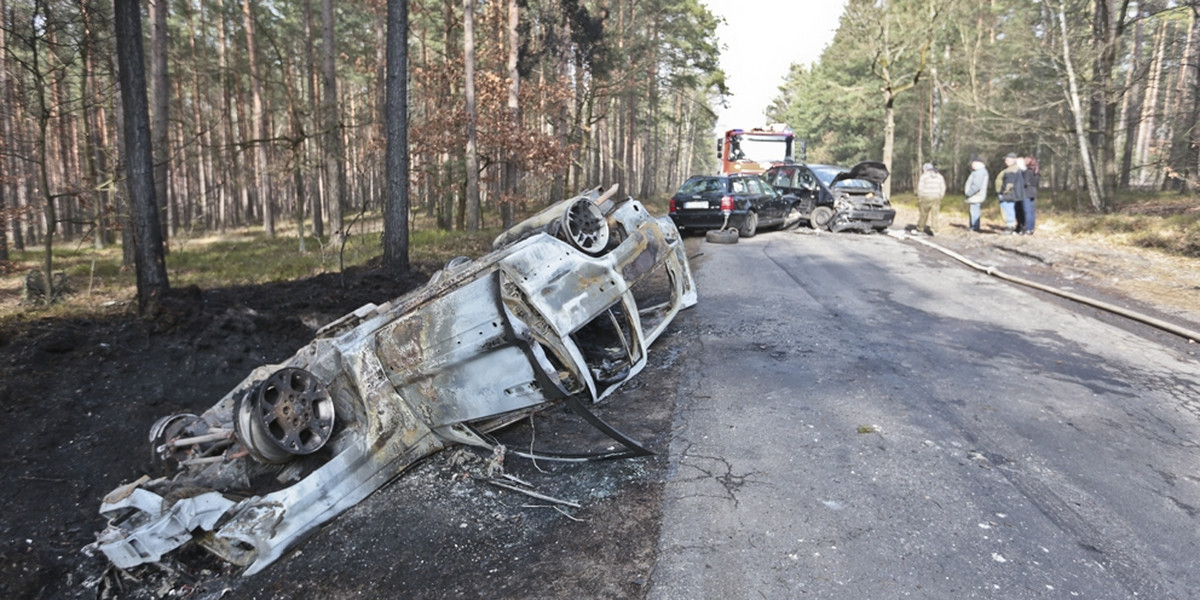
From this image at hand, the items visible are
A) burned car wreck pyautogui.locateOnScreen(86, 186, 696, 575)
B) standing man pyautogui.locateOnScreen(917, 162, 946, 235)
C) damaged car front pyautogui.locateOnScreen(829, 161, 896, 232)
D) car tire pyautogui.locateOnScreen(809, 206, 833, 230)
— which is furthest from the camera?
car tire pyautogui.locateOnScreen(809, 206, 833, 230)

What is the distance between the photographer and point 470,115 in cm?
1655

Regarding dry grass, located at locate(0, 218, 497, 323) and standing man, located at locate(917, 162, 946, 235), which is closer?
dry grass, located at locate(0, 218, 497, 323)

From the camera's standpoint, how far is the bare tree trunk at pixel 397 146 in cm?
1068

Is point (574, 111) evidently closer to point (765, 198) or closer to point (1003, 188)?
point (765, 198)

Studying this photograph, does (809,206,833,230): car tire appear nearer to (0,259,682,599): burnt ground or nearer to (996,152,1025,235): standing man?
(996,152,1025,235): standing man

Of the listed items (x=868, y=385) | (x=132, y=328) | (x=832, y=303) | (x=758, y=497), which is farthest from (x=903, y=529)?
(x=132, y=328)

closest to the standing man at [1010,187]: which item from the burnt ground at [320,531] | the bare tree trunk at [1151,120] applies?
the bare tree trunk at [1151,120]

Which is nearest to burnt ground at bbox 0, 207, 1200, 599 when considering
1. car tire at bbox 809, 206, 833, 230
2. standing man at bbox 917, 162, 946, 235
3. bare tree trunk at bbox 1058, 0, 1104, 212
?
standing man at bbox 917, 162, 946, 235

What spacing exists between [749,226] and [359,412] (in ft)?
42.1

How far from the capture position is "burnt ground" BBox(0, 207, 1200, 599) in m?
3.32

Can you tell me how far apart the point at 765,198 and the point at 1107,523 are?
43.8 feet

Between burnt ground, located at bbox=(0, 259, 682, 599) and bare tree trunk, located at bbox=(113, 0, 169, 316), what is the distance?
2.64 ft

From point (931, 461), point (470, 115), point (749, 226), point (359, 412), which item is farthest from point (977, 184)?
point (359, 412)

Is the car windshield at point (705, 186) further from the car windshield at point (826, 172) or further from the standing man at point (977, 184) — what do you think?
the car windshield at point (826, 172)
